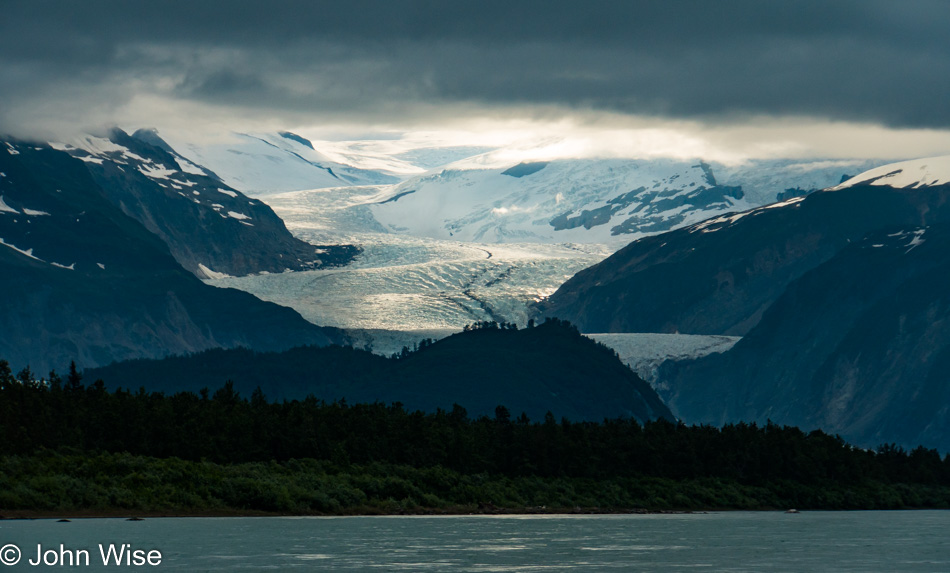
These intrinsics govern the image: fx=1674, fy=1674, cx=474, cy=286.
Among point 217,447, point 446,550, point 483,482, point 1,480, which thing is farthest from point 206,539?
point 483,482

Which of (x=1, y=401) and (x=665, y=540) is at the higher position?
(x=1, y=401)

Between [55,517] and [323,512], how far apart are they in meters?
33.7

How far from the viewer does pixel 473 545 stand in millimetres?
126062

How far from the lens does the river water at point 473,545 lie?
108 m

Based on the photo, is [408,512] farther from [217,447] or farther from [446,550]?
[446,550]

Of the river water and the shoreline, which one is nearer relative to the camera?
the river water

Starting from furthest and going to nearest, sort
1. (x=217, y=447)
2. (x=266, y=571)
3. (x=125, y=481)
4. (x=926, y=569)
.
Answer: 1. (x=217, y=447)
2. (x=125, y=481)
3. (x=926, y=569)
4. (x=266, y=571)

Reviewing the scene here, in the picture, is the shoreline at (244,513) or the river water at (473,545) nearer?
the river water at (473,545)

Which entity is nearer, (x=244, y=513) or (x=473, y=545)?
(x=473, y=545)

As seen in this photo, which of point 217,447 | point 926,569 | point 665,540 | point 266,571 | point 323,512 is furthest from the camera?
point 217,447

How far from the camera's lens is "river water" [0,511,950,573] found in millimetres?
108312

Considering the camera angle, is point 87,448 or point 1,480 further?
point 87,448

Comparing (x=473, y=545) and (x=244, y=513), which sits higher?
(x=473, y=545)

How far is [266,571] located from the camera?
102 meters
